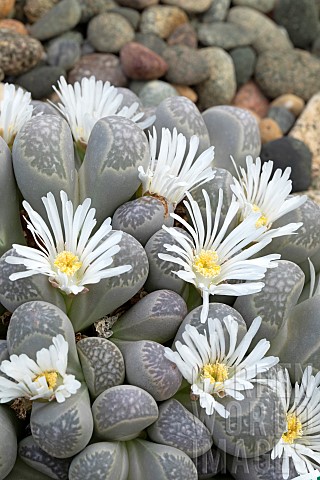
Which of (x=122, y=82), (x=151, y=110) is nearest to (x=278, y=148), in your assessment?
(x=122, y=82)

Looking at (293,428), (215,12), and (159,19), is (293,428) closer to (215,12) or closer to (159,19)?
(159,19)

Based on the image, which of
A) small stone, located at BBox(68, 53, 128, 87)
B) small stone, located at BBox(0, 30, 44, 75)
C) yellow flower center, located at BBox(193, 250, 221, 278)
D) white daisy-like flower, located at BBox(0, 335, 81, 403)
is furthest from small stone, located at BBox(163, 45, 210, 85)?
white daisy-like flower, located at BBox(0, 335, 81, 403)

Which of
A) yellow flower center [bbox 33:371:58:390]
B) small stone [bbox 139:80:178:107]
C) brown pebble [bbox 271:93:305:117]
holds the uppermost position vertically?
yellow flower center [bbox 33:371:58:390]

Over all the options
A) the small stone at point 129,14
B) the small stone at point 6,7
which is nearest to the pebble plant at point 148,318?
the small stone at point 6,7

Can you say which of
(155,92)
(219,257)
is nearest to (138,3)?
(155,92)

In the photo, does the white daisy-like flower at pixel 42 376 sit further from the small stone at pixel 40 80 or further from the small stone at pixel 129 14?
the small stone at pixel 129 14

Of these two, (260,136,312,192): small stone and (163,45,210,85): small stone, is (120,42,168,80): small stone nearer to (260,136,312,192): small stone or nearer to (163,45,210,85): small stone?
(163,45,210,85): small stone

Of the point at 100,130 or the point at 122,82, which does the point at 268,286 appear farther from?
the point at 122,82

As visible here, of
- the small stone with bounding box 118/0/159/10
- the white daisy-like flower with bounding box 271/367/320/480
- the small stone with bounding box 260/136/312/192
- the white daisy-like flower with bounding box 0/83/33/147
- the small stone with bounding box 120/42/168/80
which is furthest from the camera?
the small stone with bounding box 118/0/159/10
